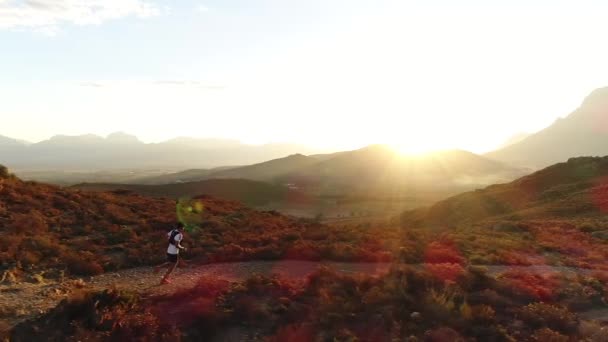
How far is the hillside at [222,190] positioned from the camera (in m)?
86.7

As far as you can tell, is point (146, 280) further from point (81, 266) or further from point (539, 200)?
point (539, 200)

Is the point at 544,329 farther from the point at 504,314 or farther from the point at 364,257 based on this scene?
the point at 364,257

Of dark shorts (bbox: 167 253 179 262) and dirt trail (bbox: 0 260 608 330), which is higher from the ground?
dark shorts (bbox: 167 253 179 262)

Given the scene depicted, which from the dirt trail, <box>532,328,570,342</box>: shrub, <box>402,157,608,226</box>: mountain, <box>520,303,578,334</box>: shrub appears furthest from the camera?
<box>402,157,608,226</box>: mountain

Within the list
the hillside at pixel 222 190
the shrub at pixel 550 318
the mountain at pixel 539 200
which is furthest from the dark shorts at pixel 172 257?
the hillside at pixel 222 190

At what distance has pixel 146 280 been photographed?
17.0 metres

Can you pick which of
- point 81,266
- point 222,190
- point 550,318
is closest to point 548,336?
point 550,318

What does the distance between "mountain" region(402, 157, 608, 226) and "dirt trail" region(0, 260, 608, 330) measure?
91.7 feet

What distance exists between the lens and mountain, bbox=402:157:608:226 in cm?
4653

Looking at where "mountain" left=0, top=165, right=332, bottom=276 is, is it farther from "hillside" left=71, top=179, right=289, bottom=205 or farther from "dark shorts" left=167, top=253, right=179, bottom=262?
"hillside" left=71, top=179, right=289, bottom=205

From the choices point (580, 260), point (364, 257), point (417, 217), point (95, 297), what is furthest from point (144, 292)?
point (417, 217)

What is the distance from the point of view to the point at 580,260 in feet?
78.8

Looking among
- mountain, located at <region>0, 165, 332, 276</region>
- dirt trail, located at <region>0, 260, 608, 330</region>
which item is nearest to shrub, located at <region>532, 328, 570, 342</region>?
dirt trail, located at <region>0, 260, 608, 330</region>

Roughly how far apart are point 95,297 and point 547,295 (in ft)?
47.9
